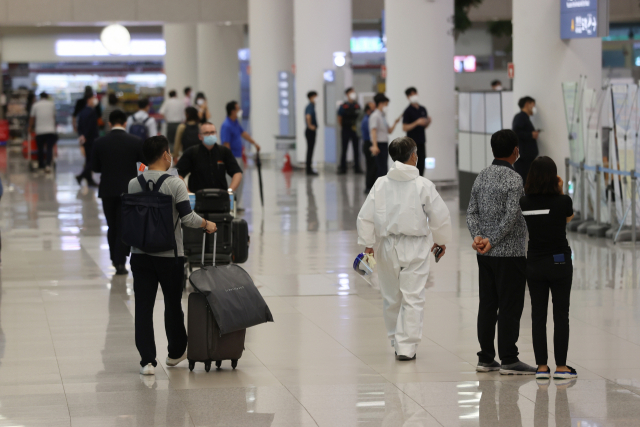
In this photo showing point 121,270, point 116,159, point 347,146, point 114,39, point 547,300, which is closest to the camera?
point 547,300

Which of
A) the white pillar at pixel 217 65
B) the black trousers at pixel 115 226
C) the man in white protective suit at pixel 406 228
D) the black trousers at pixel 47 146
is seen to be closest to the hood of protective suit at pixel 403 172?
the man in white protective suit at pixel 406 228

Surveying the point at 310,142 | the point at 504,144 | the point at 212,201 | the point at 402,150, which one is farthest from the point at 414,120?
the point at 504,144

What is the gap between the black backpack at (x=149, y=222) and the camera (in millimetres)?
6055

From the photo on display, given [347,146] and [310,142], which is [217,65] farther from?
[347,146]

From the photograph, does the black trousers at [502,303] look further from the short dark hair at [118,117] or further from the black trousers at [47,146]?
the black trousers at [47,146]

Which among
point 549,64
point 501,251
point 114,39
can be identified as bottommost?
point 501,251

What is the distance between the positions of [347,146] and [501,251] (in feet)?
55.7

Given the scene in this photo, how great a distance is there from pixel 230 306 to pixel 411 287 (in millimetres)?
1242

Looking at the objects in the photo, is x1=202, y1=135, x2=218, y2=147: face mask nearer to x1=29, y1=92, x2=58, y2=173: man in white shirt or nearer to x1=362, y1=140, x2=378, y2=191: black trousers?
x1=362, y1=140, x2=378, y2=191: black trousers

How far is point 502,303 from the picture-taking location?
244 inches

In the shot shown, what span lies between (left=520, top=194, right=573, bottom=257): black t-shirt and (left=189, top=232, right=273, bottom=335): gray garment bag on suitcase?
1815 millimetres

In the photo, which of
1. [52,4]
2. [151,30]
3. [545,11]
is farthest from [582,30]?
[151,30]

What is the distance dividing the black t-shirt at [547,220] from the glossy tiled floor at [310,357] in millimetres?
837

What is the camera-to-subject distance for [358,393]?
5.84m
